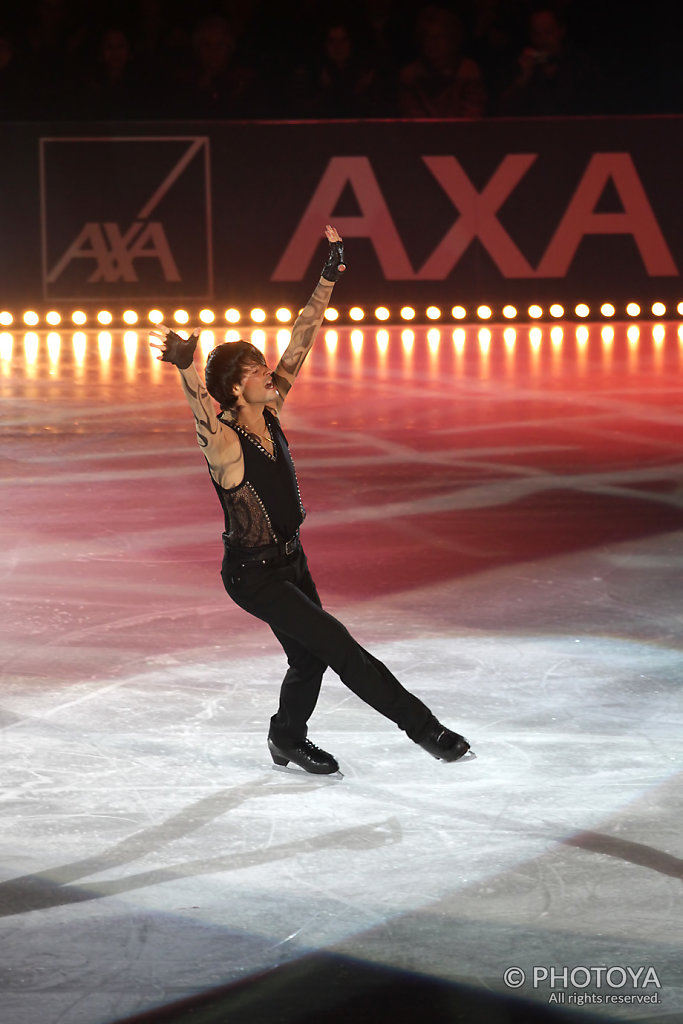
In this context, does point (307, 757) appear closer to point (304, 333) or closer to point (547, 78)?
point (304, 333)

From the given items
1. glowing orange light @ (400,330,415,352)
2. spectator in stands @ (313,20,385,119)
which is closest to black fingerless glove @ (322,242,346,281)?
glowing orange light @ (400,330,415,352)

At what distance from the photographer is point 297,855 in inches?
166

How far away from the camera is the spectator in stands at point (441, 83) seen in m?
17.6

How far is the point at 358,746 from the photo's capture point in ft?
16.8

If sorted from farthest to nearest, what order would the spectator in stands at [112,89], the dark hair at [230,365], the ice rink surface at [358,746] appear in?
the spectator in stands at [112,89]
the dark hair at [230,365]
the ice rink surface at [358,746]

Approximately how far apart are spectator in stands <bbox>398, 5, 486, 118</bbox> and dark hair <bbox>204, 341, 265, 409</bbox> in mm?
13529

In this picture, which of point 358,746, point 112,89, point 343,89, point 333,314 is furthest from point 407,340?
point 358,746

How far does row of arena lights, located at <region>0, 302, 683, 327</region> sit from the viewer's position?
17.6 meters

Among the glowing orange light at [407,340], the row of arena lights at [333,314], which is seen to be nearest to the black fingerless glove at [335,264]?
the glowing orange light at [407,340]

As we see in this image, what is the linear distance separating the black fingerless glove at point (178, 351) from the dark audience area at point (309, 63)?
13.7 metres

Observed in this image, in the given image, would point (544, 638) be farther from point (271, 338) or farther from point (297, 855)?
point (271, 338)

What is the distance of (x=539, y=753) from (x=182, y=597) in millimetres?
2311

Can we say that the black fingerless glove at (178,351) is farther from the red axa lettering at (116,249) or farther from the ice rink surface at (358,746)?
the red axa lettering at (116,249)

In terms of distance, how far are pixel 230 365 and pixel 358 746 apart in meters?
1.24
